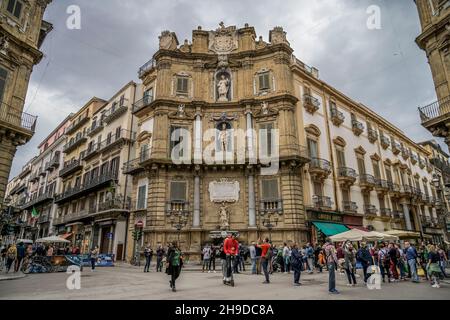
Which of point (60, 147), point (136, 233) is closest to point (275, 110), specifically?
point (136, 233)

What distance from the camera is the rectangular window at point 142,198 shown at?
23484 mm

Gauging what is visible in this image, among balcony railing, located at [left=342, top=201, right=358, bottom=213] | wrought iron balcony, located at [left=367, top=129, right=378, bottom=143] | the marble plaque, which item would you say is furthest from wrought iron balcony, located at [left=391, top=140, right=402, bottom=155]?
the marble plaque

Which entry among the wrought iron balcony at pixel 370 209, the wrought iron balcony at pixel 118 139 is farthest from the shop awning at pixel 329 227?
the wrought iron balcony at pixel 118 139

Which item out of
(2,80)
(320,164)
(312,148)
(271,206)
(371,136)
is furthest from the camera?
(371,136)

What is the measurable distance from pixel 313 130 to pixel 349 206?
7490 millimetres

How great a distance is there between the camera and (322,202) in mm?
23469

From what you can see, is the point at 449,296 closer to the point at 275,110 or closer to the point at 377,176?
the point at 275,110

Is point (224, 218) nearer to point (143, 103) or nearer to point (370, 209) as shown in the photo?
point (143, 103)

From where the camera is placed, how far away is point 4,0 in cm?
1642

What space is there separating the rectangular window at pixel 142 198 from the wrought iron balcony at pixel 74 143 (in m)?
16.6

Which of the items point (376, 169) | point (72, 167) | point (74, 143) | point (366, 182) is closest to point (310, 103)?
point (366, 182)

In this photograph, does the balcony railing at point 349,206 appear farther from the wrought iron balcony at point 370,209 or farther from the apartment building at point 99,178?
the apartment building at point 99,178

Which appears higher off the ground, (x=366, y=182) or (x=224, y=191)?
(x=366, y=182)
